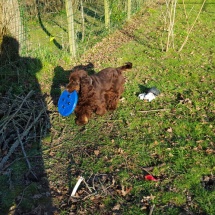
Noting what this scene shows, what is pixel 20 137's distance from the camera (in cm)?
532

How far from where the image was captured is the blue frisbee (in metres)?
5.32

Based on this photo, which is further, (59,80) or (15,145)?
(59,80)

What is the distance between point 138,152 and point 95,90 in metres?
1.44

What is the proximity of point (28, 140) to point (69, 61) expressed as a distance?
3.47m

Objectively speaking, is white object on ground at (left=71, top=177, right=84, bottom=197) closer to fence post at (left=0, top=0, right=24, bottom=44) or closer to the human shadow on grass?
the human shadow on grass

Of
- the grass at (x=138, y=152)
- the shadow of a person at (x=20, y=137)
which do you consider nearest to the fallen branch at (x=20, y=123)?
the shadow of a person at (x=20, y=137)

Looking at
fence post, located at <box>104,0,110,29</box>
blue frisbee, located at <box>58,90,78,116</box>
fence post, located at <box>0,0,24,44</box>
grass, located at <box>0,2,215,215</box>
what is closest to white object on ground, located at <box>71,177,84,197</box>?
grass, located at <box>0,2,215,215</box>

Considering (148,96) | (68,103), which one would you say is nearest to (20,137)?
(68,103)

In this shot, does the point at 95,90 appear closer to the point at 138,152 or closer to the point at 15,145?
the point at 138,152

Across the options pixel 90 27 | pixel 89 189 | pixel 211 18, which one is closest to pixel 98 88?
pixel 89 189

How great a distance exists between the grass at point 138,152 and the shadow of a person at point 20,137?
0.11 ft

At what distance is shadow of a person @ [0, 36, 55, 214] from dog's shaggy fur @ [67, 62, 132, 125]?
807 mm

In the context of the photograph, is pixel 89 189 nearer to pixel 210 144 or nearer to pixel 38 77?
pixel 210 144

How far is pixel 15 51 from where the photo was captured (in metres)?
7.64
